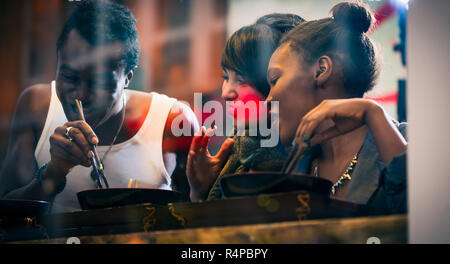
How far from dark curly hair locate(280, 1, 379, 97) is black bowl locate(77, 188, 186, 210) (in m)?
0.61

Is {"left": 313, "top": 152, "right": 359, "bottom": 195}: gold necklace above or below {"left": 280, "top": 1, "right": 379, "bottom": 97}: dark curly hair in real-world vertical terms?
below

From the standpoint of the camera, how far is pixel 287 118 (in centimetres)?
164

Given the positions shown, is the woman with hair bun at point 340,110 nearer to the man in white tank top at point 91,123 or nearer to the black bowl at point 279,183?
the black bowl at point 279,183

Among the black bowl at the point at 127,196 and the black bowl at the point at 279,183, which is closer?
the black bowl at the point at 279,183

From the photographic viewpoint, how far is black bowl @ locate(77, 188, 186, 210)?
151 centimetres

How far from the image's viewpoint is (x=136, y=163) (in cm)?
189

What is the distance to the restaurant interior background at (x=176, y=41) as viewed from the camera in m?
1.59

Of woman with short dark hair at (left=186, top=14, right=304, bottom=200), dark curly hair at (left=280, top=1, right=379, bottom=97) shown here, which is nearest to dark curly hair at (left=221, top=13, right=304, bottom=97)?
woman with short dark hair at (left=186, top=14, right=304, bottom=200)

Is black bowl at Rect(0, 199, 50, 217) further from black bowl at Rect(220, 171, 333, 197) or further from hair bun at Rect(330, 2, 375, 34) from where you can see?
hair bun at Rect(330, 2, 375, 34)

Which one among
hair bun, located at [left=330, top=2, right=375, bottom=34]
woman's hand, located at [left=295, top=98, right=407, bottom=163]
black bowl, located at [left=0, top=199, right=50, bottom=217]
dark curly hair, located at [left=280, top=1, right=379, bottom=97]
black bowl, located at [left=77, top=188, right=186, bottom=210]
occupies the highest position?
hair bun, located at [left=330, top=2, right=375, bottom=34]

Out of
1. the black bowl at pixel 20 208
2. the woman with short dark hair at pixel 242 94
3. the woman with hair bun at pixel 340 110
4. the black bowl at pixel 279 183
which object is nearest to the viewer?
the black bowl at pixel 279 183

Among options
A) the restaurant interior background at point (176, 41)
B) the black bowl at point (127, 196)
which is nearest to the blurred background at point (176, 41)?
the restaurant interior background at point (176, 41)

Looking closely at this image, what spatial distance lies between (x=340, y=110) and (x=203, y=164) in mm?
532
